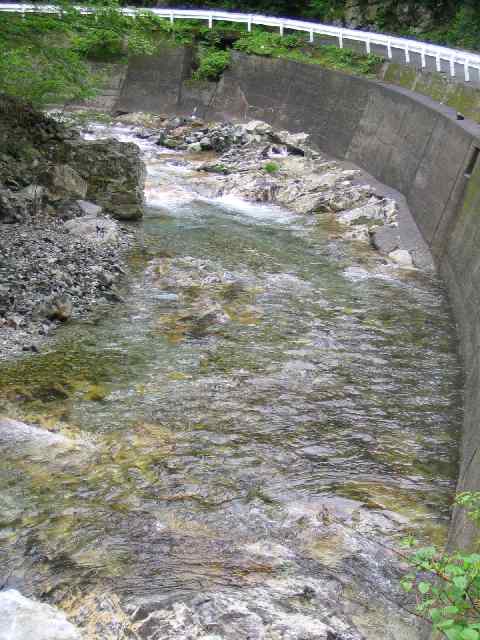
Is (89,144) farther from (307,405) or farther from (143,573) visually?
(143,573)

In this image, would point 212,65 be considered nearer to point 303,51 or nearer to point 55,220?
point 303,51

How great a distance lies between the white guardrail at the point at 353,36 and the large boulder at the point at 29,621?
446 inches

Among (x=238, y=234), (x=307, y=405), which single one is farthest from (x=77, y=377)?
(x=238, y=234)

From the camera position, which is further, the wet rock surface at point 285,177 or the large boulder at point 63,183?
the wet rock surface at point 285,177

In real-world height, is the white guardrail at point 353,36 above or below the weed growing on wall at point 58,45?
above

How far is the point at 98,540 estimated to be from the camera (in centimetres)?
625

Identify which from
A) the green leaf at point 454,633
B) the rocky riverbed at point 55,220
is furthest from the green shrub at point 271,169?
the green leaf at point 454,633

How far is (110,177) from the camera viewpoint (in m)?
17.3

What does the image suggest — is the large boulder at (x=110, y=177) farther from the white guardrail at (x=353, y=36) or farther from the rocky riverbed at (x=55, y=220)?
the white guardrail at (x=353, y=36)

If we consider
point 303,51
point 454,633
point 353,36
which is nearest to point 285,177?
point 353,36

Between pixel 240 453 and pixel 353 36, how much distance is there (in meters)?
22.9

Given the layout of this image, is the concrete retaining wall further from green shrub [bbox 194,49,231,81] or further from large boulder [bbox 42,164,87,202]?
large boulder [bbox 42,164,87,202]

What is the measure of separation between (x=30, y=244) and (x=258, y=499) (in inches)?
306

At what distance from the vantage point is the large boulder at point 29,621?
15.7 ft
